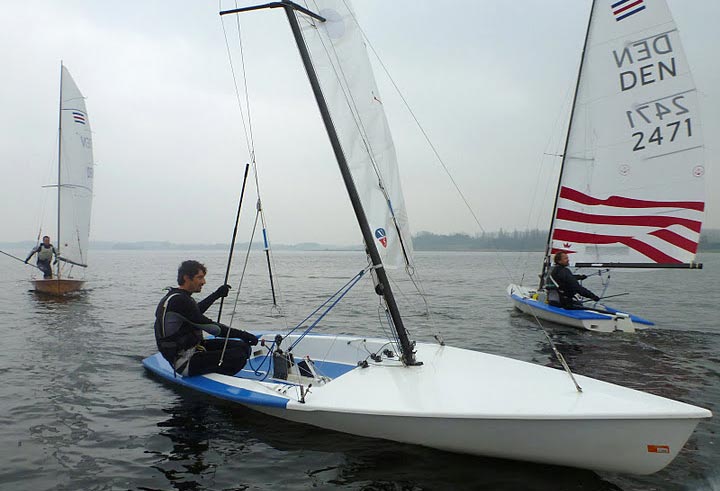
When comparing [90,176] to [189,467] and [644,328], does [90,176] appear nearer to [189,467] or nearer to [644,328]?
[189,467]

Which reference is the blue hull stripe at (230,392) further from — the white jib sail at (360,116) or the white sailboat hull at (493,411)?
the white jib sail at (360,116)

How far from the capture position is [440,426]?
389 centimetres

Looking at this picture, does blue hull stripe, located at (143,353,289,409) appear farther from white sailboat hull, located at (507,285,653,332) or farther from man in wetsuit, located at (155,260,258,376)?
white sailboat hull, located at (507,285,653,332)

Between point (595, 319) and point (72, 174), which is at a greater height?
point (72, 174)

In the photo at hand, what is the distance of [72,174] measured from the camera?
18469 mm

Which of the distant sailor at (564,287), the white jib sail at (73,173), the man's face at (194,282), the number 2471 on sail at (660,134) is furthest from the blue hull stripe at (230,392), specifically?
the white jib sail at (73,173)

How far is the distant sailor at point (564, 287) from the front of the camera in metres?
10.6

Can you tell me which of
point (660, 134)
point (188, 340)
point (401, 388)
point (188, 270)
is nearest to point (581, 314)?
point (660, 134)

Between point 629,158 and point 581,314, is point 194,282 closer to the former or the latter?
point 581,314

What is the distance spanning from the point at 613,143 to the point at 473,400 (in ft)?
32.3

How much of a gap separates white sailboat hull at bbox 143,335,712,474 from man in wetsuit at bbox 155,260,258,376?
0.24 metres

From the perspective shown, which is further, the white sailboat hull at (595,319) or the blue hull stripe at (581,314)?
the blue hull stripe at (581,314)

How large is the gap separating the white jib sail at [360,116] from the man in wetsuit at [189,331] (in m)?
1.93

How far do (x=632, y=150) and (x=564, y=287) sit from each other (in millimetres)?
3647
